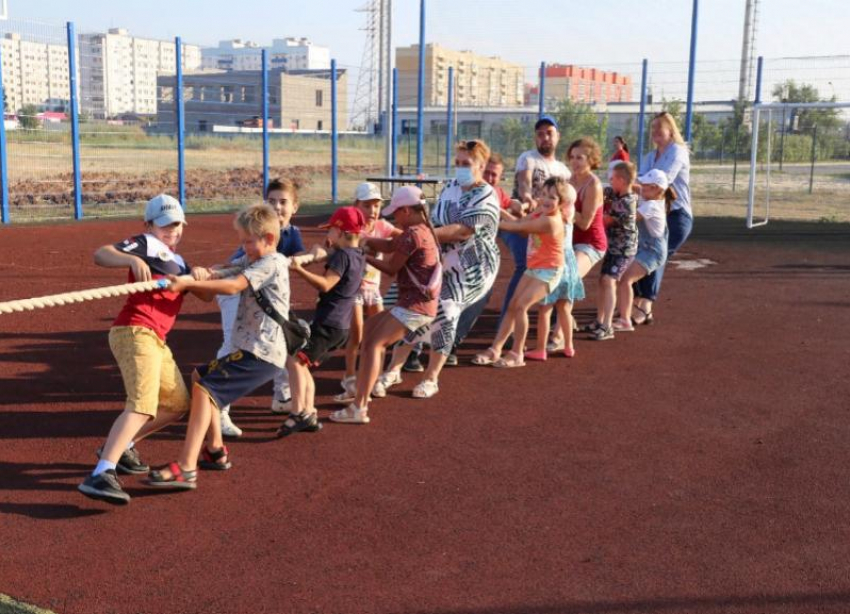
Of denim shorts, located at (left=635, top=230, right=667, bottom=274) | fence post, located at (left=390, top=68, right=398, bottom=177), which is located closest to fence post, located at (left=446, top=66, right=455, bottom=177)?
fence post, located at (left=390, top=68, right=398, bottom=177)

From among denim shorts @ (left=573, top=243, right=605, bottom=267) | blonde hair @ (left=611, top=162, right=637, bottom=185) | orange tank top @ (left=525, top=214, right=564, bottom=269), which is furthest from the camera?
blonde hair @ (left=611, top=162, right=637, bottom=185)

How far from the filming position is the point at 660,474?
536cm

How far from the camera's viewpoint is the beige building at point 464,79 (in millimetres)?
27172

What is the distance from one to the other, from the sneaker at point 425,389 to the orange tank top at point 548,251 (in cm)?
142

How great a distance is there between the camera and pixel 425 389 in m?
6.91

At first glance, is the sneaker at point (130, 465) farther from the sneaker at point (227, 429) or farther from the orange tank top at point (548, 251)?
the orange tank top at point (548, 251)

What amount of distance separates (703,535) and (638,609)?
34.5 inches

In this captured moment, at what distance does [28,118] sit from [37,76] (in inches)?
35.1

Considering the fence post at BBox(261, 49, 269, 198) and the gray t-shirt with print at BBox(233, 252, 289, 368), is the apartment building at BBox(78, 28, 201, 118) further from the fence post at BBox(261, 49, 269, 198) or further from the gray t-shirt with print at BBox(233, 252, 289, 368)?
the gray t-shirt with print at BBox(233, 252, 289, 368)

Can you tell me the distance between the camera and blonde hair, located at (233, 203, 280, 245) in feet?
16.8

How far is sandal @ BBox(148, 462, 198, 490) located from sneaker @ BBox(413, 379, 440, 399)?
2.22 meters

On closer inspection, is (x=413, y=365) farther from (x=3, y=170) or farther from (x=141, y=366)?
(x=3, y=170)

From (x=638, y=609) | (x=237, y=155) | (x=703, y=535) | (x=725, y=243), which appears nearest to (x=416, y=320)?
(x=703, y=535)

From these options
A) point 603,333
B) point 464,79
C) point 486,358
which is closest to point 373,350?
point 486,358
